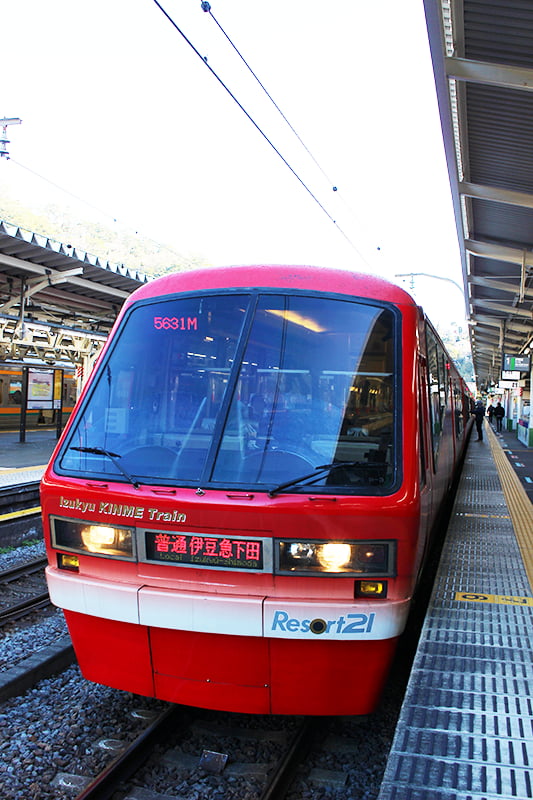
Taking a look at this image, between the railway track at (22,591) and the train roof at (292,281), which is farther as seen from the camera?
the railway track at (22,591)

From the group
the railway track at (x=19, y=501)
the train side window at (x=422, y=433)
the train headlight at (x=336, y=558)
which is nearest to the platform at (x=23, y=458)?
the railway track at (x=19, y=501)

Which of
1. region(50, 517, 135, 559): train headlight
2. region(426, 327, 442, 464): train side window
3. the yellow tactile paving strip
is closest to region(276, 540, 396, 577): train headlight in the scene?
region(50, 517, 135, 559): train headlight

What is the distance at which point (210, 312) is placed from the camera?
392 centimetres

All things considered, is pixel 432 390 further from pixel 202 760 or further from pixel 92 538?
pixel 202 760

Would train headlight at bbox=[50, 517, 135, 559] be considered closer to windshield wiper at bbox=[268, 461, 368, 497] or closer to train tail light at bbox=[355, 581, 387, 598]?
windshield wiper at bbox=[268, 461, 368, 497]

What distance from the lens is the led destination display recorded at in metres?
3.20

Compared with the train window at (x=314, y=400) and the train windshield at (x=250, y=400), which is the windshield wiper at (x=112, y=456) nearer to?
the train windshield at (x=250, y=400)

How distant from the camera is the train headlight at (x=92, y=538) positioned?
3408mm

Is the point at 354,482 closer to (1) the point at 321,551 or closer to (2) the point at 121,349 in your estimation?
(1) the point at 321,551

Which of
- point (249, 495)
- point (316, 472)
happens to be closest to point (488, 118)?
point (316, 472)

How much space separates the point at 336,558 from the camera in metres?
3.17

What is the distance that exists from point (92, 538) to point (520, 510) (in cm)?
704

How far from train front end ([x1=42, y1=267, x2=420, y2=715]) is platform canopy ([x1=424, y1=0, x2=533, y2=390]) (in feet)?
10.8

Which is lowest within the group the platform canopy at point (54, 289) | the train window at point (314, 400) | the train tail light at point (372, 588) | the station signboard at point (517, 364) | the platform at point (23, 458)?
the platform at point (23, 458)
